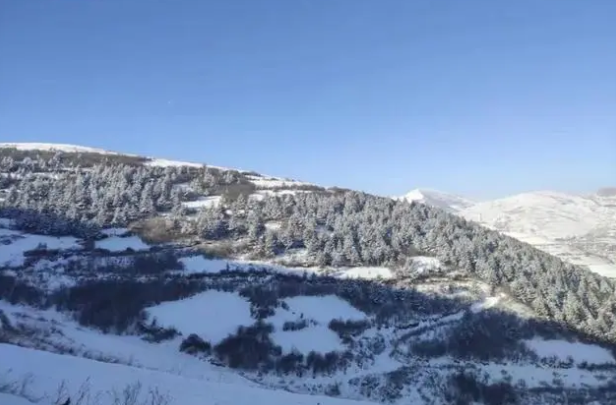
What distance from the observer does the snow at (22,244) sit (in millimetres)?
58925

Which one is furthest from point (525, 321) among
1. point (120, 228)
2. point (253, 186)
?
point (253, 186)

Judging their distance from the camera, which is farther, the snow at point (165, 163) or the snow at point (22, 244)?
the snow at point (165, 163)

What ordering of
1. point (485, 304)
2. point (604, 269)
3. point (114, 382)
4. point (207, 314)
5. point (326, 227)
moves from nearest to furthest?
point (114, 382)
point (207, 314)
point (485, 304)
point (326, 227)
point (604, 269)

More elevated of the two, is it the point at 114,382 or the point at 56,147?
the point at 56,147

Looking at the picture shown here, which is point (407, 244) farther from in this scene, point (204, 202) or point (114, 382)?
point (114, 382)

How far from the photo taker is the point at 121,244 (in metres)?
67.5

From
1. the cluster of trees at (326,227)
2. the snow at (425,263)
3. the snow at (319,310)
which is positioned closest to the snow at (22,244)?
the cluster of trees at (326,227)

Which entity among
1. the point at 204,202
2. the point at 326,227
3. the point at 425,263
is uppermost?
the point at 204,202

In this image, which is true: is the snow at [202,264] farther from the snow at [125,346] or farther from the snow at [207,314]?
the snow at [125,346]

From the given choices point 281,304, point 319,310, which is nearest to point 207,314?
point 281,304

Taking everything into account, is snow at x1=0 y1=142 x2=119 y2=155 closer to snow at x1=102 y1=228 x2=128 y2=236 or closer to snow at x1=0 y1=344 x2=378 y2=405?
snow at x1=102 y1=228 x2=128 y2=236

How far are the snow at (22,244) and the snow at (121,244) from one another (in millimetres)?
2972

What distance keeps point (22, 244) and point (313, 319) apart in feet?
132

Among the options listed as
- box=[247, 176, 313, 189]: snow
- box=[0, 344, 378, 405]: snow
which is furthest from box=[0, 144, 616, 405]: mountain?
box=[247, 176, 313, 189]: snow
